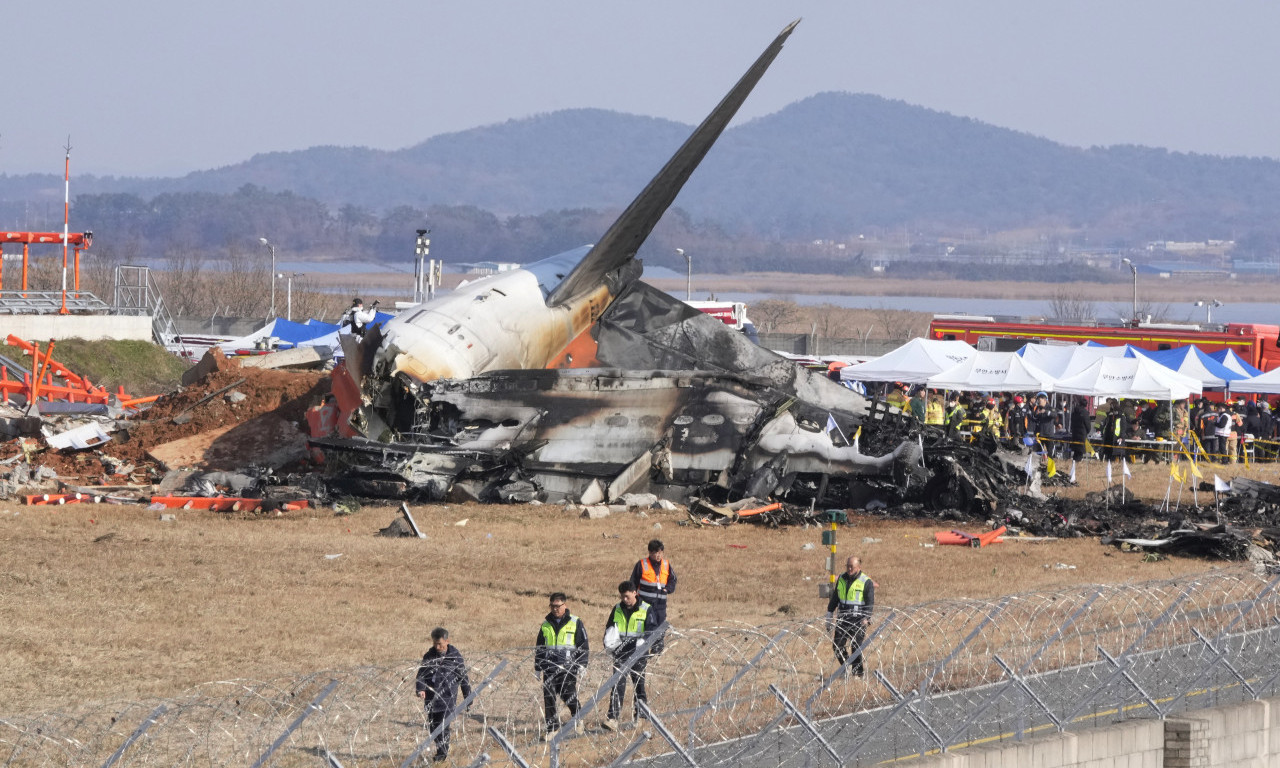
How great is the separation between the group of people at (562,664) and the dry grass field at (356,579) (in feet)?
12.7

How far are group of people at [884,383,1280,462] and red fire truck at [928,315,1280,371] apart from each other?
1048 cm

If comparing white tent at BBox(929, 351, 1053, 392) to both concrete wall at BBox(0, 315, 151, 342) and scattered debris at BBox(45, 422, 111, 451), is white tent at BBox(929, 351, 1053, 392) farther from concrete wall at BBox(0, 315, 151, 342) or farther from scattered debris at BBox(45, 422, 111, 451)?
concrete wall at BBox(0, 315, 151, 342)

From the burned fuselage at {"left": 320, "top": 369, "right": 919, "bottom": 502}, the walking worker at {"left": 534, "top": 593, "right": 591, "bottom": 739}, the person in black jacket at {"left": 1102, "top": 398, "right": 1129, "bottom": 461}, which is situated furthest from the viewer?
the person in black jacket at {"left": 1102, "top": 398, "right": 1129, "bottom": 461}

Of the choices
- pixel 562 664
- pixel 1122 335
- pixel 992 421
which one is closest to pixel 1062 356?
pixel 992 421

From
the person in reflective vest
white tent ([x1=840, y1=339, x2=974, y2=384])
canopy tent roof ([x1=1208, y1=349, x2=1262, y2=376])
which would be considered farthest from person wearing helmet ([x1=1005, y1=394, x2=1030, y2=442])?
the person in reflective vest

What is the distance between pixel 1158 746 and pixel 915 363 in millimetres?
33061

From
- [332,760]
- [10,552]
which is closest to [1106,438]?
[10,552]

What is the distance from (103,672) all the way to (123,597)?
14.0ft

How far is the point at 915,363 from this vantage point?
154ft

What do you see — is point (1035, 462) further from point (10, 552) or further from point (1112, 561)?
point (10, 552)

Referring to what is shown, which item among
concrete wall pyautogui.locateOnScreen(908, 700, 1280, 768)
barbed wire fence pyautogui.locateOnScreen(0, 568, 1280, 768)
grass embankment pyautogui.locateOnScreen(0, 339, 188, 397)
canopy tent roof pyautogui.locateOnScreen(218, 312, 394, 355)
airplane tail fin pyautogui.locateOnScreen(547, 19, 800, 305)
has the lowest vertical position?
grass embankment pyautogui.locateOnScreen(0, 339, 188, 397)

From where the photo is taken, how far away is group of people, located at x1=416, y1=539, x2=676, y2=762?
1230 cm

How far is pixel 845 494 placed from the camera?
3133 cm

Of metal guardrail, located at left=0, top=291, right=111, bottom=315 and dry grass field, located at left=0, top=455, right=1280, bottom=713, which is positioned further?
metal guardrail, located at left=0, top=291, right=111, bottom=315
